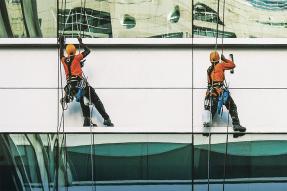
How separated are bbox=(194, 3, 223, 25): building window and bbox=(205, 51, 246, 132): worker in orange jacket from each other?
2.45ft

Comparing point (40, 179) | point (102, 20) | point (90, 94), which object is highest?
point (102, 20)

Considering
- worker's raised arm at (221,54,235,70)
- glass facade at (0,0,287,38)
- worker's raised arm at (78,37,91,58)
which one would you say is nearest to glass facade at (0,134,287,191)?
worker's raised arm at (221,54,235,70)

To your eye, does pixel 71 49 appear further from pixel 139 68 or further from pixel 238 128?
pixel 238 128

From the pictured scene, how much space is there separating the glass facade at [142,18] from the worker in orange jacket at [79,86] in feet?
1.91

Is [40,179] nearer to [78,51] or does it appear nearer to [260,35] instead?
[78,51]

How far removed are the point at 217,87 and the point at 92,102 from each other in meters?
2.07

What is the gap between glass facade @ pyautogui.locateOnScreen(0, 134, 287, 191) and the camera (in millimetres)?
18938

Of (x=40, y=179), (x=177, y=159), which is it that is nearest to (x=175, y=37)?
(x=177, y=159)

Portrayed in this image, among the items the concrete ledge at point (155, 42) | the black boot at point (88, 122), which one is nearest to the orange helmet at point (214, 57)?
the concrete ledge at point (155, 42)

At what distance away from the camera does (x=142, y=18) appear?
1938 centimetres

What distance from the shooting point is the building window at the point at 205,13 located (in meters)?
19.3

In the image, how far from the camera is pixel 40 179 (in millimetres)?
19047

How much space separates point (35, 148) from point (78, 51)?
1.77 metres

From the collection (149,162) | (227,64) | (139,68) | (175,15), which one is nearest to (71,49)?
(139,68)
